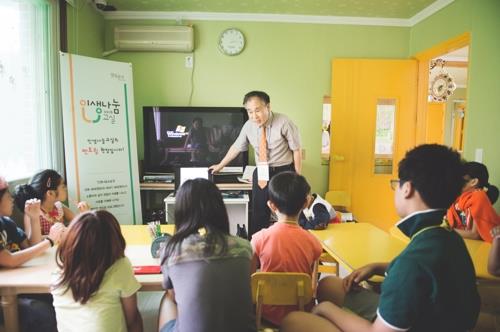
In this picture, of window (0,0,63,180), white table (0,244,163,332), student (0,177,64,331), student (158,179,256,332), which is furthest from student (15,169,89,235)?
student (158,179,256,332)

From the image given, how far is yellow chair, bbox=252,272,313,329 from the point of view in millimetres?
1269

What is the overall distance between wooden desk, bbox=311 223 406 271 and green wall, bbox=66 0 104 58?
291cm

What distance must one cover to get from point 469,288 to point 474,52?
2.73 meters

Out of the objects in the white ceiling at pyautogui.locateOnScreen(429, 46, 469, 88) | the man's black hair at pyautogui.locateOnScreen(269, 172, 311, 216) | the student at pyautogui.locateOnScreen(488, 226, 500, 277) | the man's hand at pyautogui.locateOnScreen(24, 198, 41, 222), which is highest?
the white ceiling at pyautogui.locateOnScreen(429, 46, 469, 88)

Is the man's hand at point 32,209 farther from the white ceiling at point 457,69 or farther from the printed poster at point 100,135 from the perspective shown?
the white ceiling at point 457,69

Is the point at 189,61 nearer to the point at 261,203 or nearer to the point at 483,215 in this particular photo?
the point at 261,203

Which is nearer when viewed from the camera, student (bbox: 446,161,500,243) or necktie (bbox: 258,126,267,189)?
student (bbox: 446,161,500,243)

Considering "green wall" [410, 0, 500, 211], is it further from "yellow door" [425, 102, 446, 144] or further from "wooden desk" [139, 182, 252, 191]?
"yellow door" [425, 102, 446, 144]

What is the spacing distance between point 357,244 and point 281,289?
2.03 ft

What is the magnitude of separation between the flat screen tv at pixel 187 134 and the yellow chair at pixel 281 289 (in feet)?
8.12

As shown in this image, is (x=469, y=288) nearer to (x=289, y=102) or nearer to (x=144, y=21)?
(x=289, y=102)

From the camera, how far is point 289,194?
1.53 metres

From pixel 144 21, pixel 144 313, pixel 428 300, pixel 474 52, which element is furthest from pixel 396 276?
pixel 144 21

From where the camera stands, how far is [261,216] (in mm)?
2730
